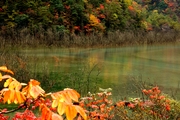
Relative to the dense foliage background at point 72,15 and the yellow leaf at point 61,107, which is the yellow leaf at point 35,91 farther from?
the dense foliage background at point 72,15

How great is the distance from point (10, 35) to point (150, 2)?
34.9m

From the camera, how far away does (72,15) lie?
1088 inches

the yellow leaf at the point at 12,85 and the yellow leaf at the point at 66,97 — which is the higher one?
the yellow leaf at the point at 12,85

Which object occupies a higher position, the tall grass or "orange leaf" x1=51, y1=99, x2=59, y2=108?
"orange leaf" x1=51, y1=99, x2=59, y2=108

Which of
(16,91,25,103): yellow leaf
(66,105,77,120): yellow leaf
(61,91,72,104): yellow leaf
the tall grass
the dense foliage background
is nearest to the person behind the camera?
(66,105,77,120): yellow leaf

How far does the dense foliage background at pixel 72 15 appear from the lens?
80.0ft

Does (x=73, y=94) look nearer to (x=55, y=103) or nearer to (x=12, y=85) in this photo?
(x=55, y=103)

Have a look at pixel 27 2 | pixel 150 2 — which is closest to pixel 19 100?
pixel 27 2

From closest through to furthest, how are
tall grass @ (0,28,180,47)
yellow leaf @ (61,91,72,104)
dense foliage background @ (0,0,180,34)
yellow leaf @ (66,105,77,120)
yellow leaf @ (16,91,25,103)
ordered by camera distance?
yellow leaf @ (66,105,77,120) → yellow leaf @ (61,91,72,104) → yellow leaf @ (16,91,25,103) → tall grass @ (0,28,180,47) → dense foliage background @ (0,0,180,34)

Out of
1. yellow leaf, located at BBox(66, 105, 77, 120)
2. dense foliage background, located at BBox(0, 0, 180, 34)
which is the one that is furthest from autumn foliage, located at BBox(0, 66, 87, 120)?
dense foliage background, located at BBox(0, 0, 180, 34)

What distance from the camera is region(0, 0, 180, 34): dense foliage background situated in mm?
24375

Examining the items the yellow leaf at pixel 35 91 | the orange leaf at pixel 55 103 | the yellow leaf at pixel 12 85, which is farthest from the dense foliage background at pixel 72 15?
the orange leaf at pixel 55 103

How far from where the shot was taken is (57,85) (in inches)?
351

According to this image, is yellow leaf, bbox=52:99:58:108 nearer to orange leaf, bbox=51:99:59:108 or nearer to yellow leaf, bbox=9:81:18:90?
orange leaf, bbox=51:99:59:108
